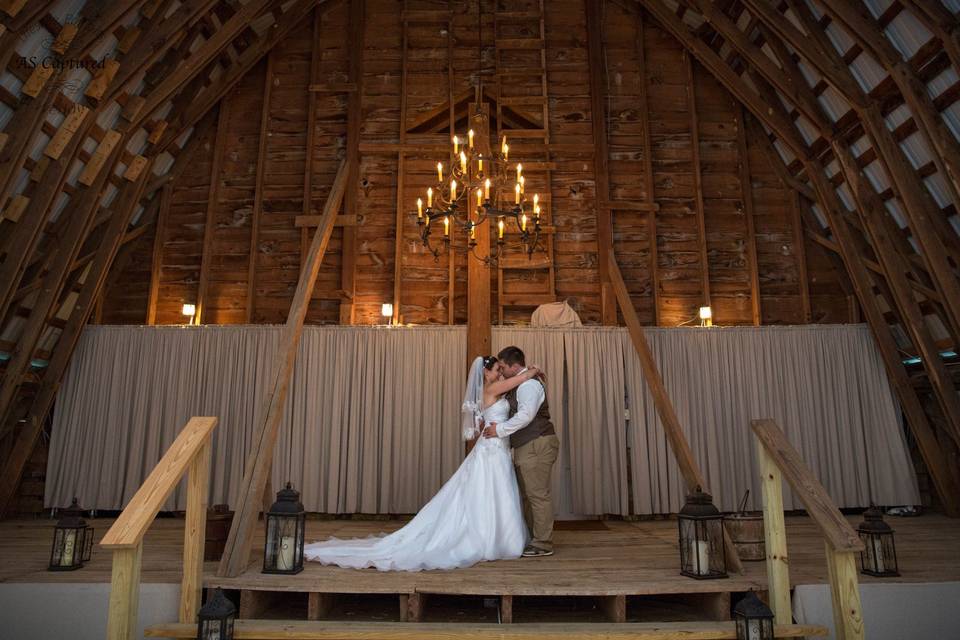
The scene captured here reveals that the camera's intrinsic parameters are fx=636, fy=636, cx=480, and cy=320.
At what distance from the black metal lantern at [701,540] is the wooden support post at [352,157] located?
514cm

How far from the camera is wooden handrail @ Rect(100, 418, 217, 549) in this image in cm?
282

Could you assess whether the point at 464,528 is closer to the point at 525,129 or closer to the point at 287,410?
the point at 287,410

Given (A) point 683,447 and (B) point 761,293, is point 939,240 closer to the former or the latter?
(B) point 761,293

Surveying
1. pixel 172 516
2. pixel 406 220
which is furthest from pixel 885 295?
pixel 172 516

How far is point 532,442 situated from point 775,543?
2.00m

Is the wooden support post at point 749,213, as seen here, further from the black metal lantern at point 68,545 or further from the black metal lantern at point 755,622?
the black metal lantern at point 68,545

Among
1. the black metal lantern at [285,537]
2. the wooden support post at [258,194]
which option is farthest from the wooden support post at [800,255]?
the wooden support post at [258,194]

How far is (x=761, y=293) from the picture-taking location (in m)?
8.26

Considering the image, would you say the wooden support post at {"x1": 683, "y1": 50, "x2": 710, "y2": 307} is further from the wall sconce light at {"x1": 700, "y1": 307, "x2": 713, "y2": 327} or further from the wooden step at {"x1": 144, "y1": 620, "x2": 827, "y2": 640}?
the wooden step at {"x1": 144, "y1": 620, "x2": 827, "y2": 640}

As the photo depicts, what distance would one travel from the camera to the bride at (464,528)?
4309mm

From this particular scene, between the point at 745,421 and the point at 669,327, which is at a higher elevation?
the point at 669,327

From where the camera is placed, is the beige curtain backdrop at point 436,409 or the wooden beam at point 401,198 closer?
the beige curtain backdrop at point 436,409

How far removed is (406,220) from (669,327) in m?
3.60

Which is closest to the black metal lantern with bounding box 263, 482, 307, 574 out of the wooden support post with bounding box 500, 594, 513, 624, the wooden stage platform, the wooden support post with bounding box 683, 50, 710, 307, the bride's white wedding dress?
the wooden stage platform
